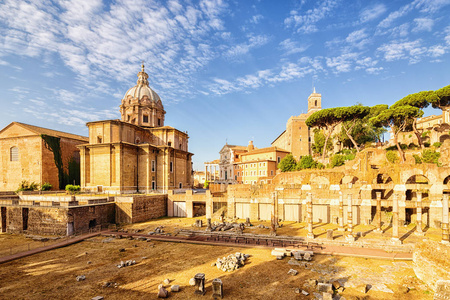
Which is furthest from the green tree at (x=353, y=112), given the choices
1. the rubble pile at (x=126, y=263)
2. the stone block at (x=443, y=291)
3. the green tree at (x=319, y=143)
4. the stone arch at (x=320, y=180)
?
the rubble pile at (x=126, y=263)

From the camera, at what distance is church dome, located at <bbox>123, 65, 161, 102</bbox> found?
49.8 m

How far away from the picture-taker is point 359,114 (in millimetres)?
43062

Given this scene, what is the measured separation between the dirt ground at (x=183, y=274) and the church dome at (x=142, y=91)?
3674 cm

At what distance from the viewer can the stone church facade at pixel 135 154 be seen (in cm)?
3781

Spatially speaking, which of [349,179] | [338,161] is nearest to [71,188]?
[349,179]

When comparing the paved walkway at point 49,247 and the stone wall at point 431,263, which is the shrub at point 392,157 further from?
the paved walkway at point 49,247

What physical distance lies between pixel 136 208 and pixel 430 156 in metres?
43.8

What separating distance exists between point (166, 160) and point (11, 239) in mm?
22967

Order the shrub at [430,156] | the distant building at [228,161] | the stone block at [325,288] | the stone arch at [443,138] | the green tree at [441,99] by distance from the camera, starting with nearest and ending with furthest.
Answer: the stone block at [325,288], the shrub at [430,156], the green tree at [441,99], the stone arch at [443,138], the distant building at [228,161]

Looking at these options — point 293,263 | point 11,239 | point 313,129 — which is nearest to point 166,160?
point 11,239

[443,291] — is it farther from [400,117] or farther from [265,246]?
[400,117]

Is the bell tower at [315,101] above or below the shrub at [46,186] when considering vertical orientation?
above

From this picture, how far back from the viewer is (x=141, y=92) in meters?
50.1

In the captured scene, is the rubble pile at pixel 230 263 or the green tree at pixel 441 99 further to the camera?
the green tree at pixel 441 99
